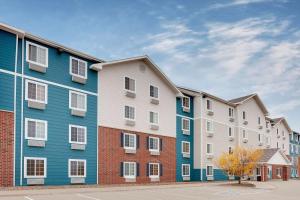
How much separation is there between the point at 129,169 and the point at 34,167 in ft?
35.0

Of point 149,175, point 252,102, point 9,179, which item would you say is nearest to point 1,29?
point 9,179

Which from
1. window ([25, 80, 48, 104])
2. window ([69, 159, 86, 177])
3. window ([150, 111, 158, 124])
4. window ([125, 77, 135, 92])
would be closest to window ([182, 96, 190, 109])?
window ([150, 111, 158, 124])

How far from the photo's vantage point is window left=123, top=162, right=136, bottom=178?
34.1 metres

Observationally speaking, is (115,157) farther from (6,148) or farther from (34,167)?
(6,148)

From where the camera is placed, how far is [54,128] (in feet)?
92.2

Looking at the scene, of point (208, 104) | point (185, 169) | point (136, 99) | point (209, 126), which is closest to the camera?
point (136, 99)

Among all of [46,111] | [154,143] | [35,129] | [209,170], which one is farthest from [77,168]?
[209,170]

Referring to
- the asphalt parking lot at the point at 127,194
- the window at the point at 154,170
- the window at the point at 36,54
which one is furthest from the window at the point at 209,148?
the window at the point at 36,54

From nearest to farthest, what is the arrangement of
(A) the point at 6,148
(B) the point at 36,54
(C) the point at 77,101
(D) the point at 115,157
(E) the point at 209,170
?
(A) the point at 6,148 → (B) the point at 36,54 → (C) the point at 77,101 → (D) the point at 115,157 → (E) the point at 209,170

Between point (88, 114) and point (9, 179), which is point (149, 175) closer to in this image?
point (88, 114)

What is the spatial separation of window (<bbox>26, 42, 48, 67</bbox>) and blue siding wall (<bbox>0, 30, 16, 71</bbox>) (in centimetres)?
121

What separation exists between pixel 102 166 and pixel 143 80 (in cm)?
1022

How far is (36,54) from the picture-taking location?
27672mm

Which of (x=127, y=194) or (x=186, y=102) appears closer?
(x=127, y=194)
